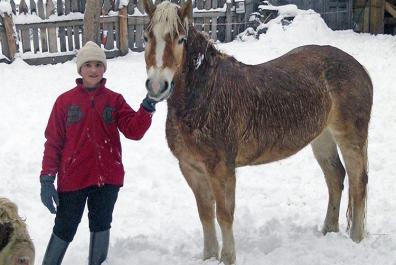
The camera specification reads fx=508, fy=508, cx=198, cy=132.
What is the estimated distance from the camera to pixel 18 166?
6211 mm

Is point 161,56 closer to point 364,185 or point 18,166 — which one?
point 364,185

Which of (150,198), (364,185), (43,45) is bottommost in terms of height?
(150,198)

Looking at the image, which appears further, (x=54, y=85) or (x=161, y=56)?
(x=54, y=85)

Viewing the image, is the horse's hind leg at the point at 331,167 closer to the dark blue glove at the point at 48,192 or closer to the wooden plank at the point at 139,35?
the dark blue glove at the point at 48,192

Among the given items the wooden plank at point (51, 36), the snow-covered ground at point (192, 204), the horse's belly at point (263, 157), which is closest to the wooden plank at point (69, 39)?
the wooden plank at point (51, 36)

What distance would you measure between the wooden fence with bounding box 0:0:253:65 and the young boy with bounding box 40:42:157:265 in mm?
8837

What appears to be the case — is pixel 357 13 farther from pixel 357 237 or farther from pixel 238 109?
pixel 238 109

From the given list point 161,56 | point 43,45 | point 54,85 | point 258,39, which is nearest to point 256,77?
point 161,56

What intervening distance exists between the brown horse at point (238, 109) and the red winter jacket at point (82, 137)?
38 cm

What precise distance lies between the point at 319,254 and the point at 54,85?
24.4ft

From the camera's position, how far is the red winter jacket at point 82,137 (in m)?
3.54

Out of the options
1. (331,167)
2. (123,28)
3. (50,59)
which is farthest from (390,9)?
(331,167)

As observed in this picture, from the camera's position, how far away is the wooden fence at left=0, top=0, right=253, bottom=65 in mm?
11977

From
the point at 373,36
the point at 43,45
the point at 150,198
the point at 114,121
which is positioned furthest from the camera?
the point at 373,36
